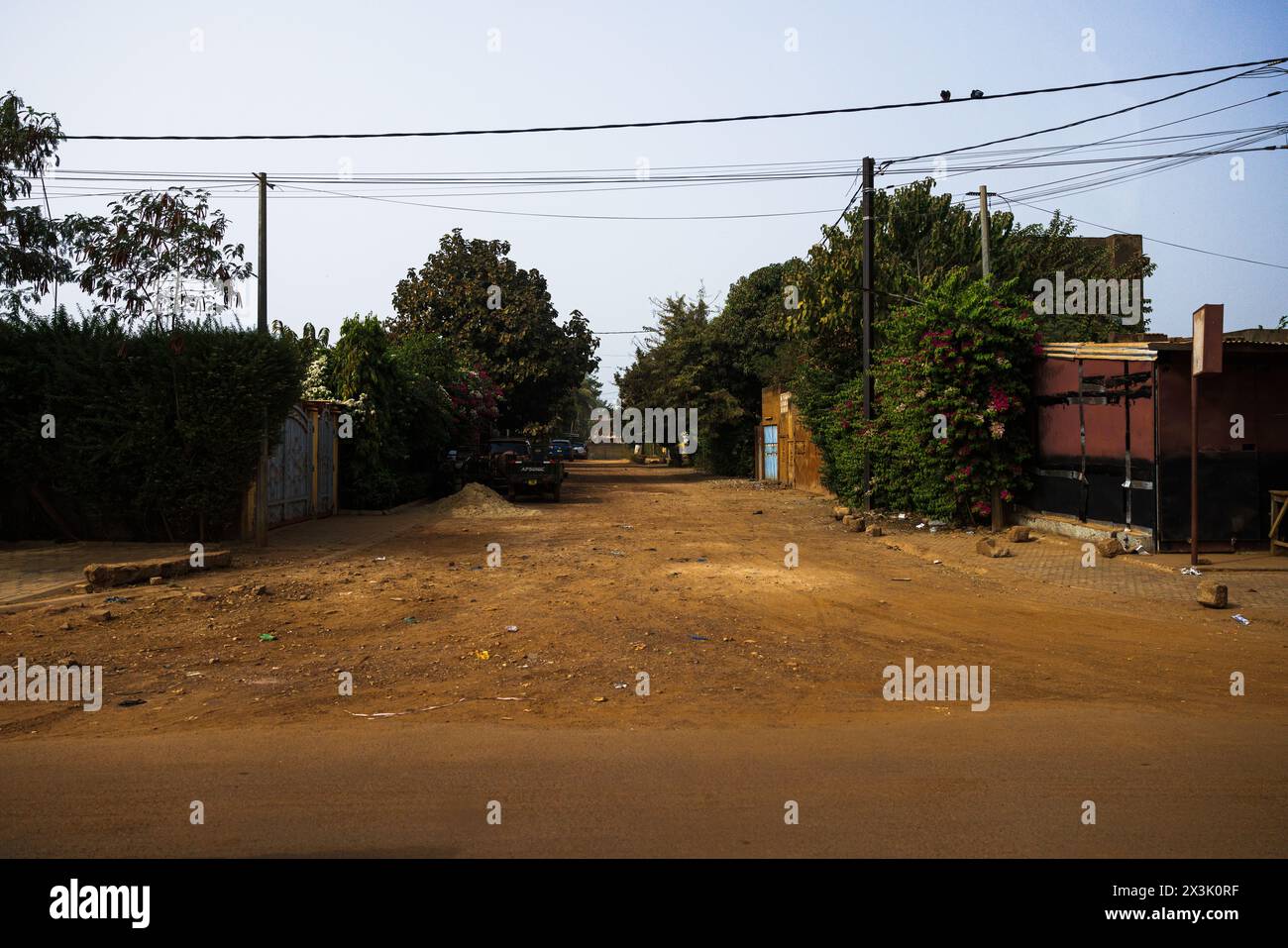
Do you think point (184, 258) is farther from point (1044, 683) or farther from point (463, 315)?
point (463, 315)

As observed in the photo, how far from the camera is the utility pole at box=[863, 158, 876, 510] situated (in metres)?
22.8

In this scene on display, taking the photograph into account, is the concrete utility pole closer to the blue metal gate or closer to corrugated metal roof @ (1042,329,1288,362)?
corrugated metal roof @ (1042,329,1288,362)

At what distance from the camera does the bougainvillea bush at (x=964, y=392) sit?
17.7m

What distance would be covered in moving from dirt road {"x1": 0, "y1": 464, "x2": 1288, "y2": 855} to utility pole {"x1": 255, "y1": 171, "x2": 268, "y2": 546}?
388 cm

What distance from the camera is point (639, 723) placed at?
6402 millimetres

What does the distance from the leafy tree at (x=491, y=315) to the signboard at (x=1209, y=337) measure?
29.1 meters

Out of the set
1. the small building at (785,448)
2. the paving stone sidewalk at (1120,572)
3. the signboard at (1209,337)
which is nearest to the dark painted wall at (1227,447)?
the paving stone sidewalk at (1120,572)

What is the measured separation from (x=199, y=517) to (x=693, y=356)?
3086 centimetres

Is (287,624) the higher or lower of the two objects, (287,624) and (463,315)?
the lower

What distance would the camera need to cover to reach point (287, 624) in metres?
9.84

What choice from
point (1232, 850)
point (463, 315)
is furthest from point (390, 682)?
point (463, 315)

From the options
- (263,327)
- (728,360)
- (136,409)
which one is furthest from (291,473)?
(728,360)

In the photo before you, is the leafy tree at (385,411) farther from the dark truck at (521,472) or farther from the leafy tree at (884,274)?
the leafy tree at (884,274)

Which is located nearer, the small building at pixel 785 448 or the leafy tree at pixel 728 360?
the small building at pixel 785 448
